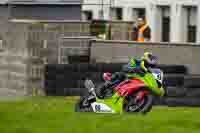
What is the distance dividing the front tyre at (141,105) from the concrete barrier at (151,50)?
819 cm

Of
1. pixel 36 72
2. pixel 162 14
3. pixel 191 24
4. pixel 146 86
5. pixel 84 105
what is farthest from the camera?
pixel 162 14

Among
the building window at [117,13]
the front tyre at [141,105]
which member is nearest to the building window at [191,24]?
the building window at [117,13]

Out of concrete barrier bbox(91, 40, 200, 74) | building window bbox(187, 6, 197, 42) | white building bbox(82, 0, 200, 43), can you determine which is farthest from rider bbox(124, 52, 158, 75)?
building window bbox(187, 6, 197, 42)

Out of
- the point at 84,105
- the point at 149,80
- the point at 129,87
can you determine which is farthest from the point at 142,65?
the point at 84,105

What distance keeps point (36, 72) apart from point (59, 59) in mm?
1252

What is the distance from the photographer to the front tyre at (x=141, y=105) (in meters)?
16.3

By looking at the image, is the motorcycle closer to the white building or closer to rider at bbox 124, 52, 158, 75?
rider at bbox 124, 52, 158, 75

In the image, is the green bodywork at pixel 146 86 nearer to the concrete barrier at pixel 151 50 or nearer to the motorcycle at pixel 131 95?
the motorcycle at pixel 131 95

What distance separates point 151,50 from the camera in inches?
1004

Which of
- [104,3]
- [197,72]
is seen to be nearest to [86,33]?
[197,72]

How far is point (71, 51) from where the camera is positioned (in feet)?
91.0

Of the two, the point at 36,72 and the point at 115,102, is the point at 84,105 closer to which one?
the point at 115,102

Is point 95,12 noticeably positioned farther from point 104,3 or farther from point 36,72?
point 36,72

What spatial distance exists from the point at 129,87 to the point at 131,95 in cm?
15
